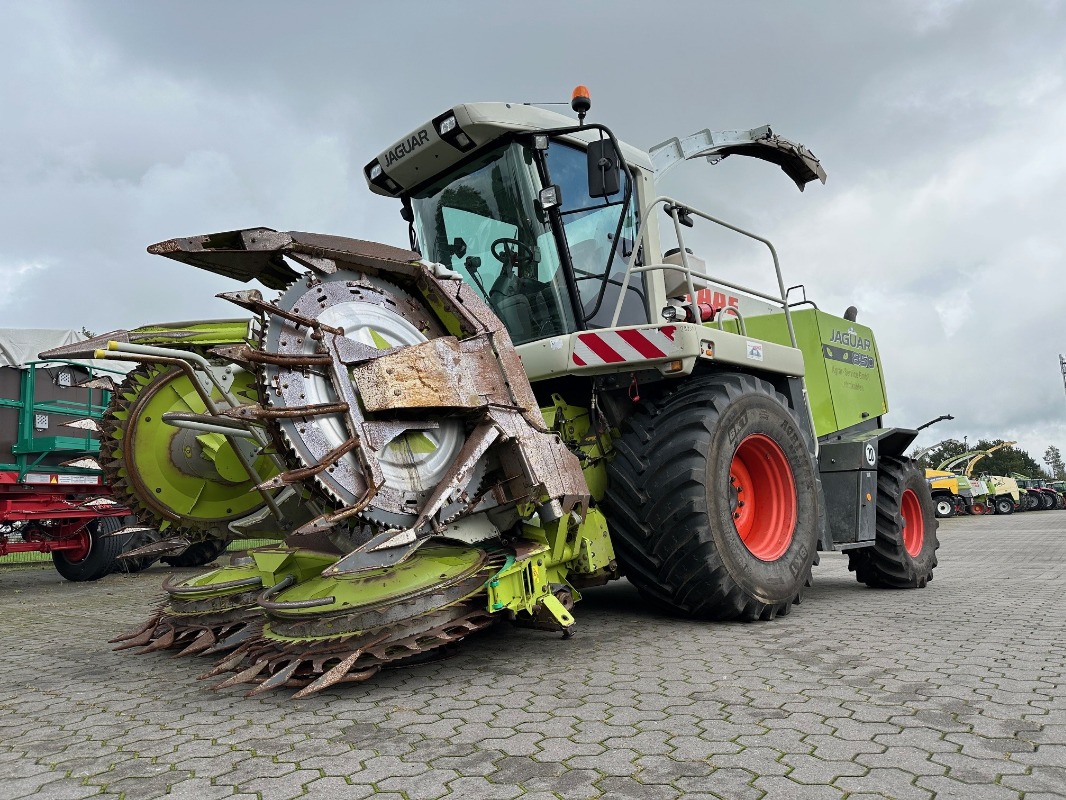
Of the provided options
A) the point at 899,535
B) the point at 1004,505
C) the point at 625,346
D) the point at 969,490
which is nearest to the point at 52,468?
the point at 625,346

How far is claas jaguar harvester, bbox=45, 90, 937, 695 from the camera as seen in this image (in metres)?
2.96

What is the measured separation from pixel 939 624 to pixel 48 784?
13.6 feet

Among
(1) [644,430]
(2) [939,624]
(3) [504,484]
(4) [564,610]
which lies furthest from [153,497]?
(2) [939,624]

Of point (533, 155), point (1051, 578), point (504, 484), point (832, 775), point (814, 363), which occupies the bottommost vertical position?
point (1051, 578)

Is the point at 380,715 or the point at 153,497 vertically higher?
the point at 153,497

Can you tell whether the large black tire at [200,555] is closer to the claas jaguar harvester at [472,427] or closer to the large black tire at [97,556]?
the large black tire at [97,556]

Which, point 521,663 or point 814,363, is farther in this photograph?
point 814,363

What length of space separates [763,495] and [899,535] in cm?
195

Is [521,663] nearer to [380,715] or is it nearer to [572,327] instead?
[380,715]

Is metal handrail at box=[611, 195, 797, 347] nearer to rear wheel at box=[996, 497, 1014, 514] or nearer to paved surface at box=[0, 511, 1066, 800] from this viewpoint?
paved surface at box=[0, 511, 1066, 800]

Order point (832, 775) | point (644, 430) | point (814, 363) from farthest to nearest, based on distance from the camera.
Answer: point (814, 363) → point (644, 430) → point (832, 775)

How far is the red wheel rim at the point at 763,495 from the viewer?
4598 mm

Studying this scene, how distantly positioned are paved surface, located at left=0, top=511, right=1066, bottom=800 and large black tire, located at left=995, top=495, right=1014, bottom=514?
97.9ft

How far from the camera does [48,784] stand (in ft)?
6.84
